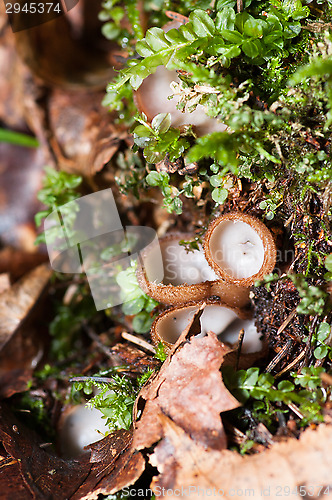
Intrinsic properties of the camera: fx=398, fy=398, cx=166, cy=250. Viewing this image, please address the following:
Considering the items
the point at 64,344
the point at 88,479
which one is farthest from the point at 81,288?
the point at 88,479

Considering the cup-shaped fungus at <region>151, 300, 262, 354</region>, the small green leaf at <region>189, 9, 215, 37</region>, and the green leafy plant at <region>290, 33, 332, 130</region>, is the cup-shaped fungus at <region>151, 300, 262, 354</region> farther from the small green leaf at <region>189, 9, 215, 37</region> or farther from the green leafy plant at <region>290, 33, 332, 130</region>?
the small green leaf at <region>189, 9, 215, 37</region>

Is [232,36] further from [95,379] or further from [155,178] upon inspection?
[95,379]

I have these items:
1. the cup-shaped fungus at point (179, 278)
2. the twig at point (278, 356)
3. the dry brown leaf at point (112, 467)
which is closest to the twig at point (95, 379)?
the dry brown leaf at point (112, 467)

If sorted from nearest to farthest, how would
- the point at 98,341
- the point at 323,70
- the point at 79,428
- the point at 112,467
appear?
the point at 323,70 → the point at 112,467 → the point at 79,428 → the point at 98,341

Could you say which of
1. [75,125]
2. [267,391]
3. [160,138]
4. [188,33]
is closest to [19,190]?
[75,125]

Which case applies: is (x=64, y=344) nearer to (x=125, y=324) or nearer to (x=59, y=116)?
A: (x=125, y=324)
